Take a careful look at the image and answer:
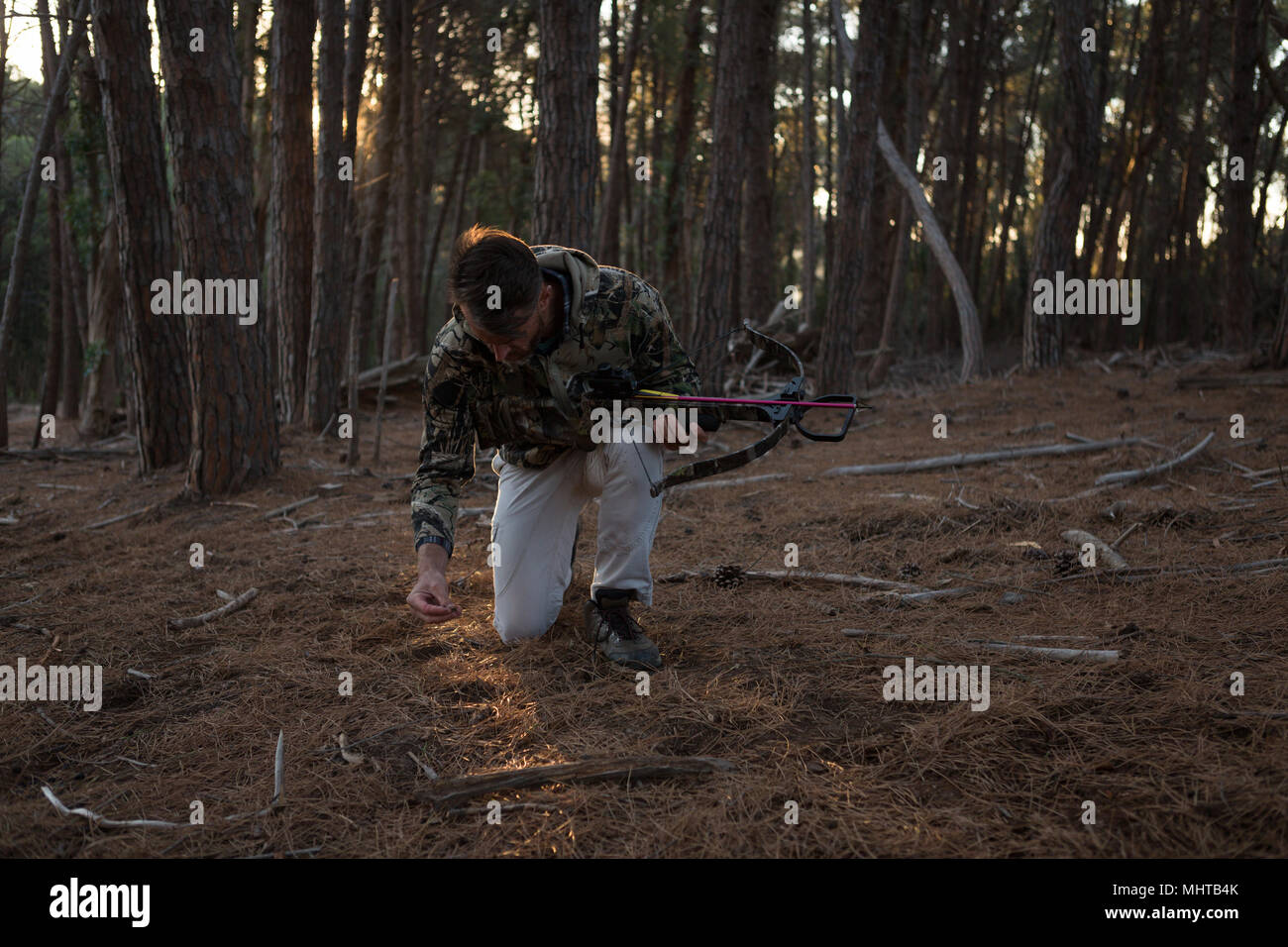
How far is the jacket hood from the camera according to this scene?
3.36 meters

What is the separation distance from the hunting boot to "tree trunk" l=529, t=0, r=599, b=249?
3591mm

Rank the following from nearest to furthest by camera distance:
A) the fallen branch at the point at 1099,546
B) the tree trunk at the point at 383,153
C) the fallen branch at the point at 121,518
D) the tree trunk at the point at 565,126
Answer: the fallen branch at the point at 1099,546
the fallen branch at the point at 121,518
the tree trunk at the point at 565,126
the tree trunk at the point at 383,153

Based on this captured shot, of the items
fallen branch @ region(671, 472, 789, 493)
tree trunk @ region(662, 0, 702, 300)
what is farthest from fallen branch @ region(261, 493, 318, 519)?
tree trunk @ region(662, 0, 702, 300)

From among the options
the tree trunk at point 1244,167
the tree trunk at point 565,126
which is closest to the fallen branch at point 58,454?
the tree trunk at point 565,126

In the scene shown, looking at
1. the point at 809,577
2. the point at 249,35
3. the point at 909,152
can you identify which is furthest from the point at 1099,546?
the point at 249,35

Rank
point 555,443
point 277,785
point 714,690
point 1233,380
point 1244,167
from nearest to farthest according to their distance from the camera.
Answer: point 277,785 < point 714,690 < point 555,443 < point 1233,380 < point 1244,167

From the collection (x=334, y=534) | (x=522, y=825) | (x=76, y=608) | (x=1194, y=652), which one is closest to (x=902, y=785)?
(x=522, y=825)

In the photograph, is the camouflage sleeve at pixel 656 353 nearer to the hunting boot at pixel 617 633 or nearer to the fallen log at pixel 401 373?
the hunting boot at pixel 617 633

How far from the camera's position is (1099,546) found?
4262 mm

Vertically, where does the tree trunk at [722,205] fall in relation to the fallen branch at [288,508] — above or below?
above

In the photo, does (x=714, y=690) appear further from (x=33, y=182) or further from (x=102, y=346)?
(x=102, y=346)

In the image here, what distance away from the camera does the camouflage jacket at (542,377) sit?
3.36m

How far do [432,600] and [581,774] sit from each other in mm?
778

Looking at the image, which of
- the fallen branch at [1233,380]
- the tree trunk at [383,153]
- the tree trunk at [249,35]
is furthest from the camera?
the tree trunk at [383,153]
